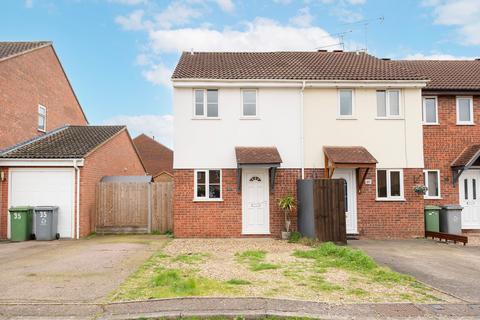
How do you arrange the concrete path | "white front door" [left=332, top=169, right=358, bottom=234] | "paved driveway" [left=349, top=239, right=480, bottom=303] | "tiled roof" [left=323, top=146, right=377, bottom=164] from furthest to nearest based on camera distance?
1. "white front door" [left=332, top=169, right=358, bottom=234]
2. "tiled roof" [left=323, top=146, right=377, bottom=164]
3. "paved driveway" [left=349, top=239, right=480, bottom=303]
4. the concrete path

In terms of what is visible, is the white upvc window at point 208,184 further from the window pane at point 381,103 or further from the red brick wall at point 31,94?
the red brick wall at point 31,94

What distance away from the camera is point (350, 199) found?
14727 millimetres

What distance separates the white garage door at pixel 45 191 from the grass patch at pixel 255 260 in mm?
7390

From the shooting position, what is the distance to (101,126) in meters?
21.4

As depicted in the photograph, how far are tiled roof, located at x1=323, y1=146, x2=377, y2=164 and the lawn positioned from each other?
351 cm

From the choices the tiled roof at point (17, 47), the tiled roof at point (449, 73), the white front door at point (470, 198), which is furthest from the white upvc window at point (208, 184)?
the tiled roof at point (17, 47)

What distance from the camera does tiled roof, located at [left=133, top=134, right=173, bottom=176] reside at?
45000mm

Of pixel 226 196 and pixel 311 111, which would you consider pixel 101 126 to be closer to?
pixel 226 196

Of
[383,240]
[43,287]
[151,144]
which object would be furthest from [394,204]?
[151,144]

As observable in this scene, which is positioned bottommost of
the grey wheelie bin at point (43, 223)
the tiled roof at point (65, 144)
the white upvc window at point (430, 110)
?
the grey wheelie bin at point (43, 223)

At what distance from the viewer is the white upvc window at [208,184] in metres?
14.5

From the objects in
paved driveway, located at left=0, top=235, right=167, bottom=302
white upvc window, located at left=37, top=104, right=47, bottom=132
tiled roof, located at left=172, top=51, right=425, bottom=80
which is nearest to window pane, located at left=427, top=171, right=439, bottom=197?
tiled roof, located at left=172, top=51, right=425, bottom=80

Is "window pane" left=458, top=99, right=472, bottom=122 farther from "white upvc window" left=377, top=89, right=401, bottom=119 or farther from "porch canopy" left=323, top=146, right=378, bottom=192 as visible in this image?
"porch canopy" left=323, top=146, right=378, bottom=192

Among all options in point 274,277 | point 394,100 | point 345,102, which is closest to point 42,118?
point 345,102
